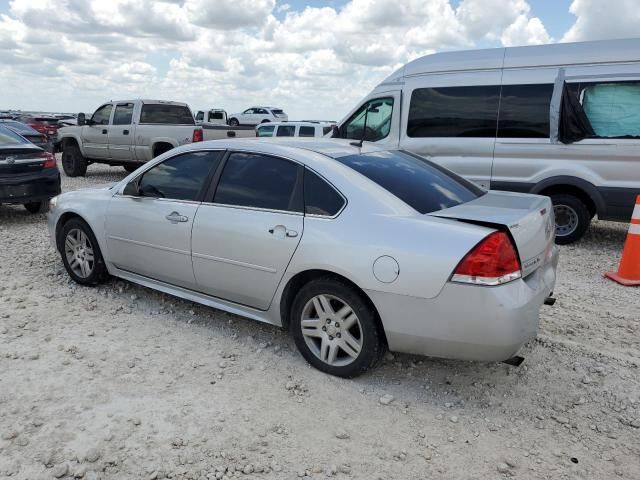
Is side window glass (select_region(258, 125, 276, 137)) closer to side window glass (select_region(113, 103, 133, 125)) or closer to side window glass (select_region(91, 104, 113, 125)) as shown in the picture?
side window glass (select_region(113, 103, 133, 125))

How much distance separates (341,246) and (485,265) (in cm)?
85

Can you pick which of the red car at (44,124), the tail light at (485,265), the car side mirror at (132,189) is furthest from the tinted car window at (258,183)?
the red car at (44,124)

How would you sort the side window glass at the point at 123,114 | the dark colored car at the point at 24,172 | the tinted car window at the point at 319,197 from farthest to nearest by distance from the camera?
1. the side window glass at the point at 123,114
2. the dark colored car at the point at 24,172
3. the tinted car window at the point at 319,197

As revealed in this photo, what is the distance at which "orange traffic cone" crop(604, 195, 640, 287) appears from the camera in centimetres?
564

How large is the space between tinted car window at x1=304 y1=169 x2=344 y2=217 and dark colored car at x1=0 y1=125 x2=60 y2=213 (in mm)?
6042

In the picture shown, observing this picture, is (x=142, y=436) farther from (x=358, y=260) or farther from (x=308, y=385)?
(x=358, y=260)

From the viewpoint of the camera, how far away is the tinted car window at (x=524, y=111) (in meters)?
7.12

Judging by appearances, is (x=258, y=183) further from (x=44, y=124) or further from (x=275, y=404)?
(x=44, y=124)

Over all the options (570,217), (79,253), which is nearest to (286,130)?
(570,217)

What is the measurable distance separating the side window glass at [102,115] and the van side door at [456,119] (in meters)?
8.40

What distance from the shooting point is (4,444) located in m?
2.77

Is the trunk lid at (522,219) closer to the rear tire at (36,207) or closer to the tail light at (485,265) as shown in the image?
the tail light at (485,265)

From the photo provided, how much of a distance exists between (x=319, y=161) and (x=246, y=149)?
673 millimetres

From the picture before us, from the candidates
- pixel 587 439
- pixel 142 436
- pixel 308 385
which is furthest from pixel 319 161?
pixel 587 439
